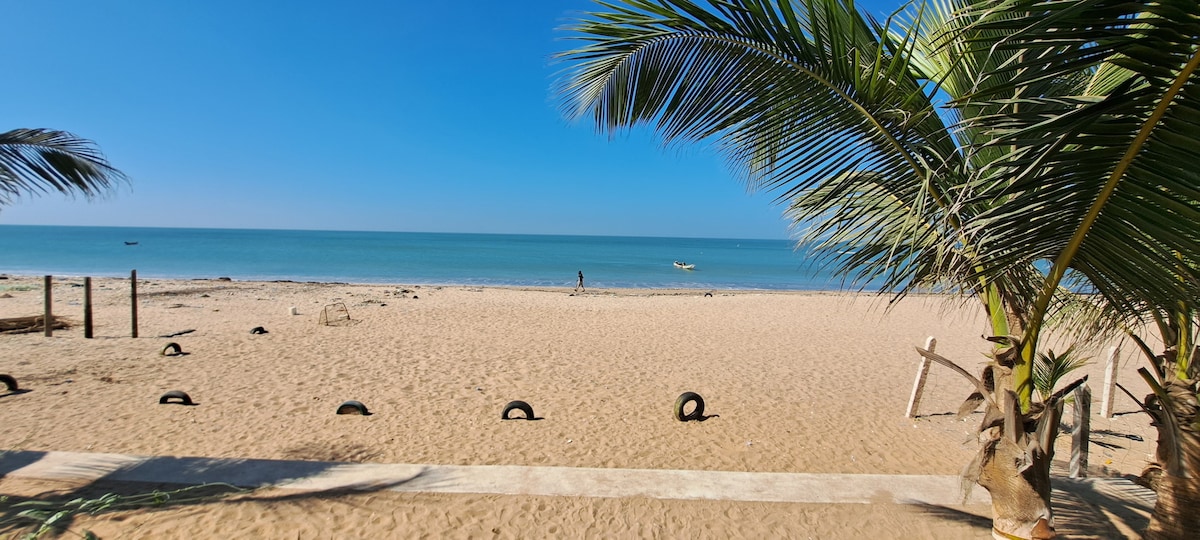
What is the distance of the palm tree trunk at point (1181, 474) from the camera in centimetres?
306

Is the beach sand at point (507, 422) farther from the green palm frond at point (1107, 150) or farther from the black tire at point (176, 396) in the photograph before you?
the green palm frond at point (1107, 150)

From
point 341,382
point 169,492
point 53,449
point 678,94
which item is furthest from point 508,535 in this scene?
point 341,382

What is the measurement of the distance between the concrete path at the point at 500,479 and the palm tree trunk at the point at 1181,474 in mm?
1272

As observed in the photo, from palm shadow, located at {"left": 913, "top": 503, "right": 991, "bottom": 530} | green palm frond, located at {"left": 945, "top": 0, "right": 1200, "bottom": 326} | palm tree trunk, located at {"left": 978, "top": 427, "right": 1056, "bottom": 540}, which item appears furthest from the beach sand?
green palm frond, located at {"left": 945, "top": 0, "right": 1200, "bottom": 326}

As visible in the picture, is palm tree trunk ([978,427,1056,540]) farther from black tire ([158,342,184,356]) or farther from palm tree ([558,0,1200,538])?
black tire ([158,342,184,356])

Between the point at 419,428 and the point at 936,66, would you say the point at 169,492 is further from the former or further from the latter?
the point at 936,66

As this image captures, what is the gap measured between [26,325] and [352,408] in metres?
10.8

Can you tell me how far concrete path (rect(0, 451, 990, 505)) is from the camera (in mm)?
4395

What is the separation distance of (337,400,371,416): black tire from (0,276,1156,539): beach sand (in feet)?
0.39

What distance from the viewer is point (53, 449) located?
5125 millimetres

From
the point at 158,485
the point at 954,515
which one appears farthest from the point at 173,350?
the point at 954,515

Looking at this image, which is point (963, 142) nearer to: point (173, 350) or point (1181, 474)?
point (1181, 474)

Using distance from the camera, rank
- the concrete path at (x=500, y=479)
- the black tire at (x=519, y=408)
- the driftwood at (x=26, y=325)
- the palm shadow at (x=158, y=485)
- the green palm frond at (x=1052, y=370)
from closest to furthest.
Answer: the palm shadow at (x=158, y=485), the concrete path at (x=500, y=479), the green palm frond at (x=1052, y=370), the black tire at (x=519, y=408), the driftwood at (x=26, y=325)

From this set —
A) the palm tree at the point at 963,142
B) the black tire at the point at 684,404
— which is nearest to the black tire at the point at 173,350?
the black tire at the point at 684,404
